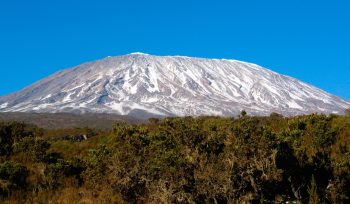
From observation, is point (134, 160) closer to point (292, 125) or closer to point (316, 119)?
point (292, 125)

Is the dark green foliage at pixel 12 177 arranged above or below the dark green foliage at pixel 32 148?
below

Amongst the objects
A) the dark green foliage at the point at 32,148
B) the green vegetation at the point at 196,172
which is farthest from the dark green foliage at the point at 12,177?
the dark green foliage at the point at 32,148

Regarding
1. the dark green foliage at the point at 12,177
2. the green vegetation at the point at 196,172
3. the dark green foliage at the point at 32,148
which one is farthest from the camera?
the dark green foliage at the point at 32,148

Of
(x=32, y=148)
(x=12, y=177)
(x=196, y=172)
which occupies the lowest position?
(x=12, y=177)

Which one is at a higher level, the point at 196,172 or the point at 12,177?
the point at 196,172

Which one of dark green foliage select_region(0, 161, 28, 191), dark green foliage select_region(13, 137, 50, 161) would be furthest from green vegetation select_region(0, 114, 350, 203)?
dark green foliage select_region(13, 137, 50, 161)

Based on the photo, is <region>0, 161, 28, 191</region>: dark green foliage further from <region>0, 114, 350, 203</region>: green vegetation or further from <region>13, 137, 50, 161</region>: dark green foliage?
<region>13, 137, 50, 161</region>: dark green foliage

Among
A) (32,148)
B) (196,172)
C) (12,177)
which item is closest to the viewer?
(196,172)

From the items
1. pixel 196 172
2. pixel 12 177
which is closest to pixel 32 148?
pixel 12 177

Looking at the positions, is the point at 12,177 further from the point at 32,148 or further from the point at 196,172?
the point at 196,172

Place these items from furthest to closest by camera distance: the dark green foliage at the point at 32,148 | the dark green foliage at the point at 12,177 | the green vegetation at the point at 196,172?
the dark green foliage at the point at 32,148 → the dark green foliage at the point at 12,177 → the green vegetation at the point at 196,172

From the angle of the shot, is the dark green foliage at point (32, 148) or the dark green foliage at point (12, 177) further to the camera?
the dark green foliage at point (32, 148)

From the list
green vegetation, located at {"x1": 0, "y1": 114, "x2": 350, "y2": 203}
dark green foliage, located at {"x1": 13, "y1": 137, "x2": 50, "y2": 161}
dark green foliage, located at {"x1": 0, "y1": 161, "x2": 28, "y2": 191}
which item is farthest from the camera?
dark green foliage, located at {"x1": 13, "y1": 137, "x2": 50, "y2": 161}

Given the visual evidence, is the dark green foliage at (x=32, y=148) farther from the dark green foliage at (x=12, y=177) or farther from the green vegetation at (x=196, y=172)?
the green vegetation at (x=196, y=172)
